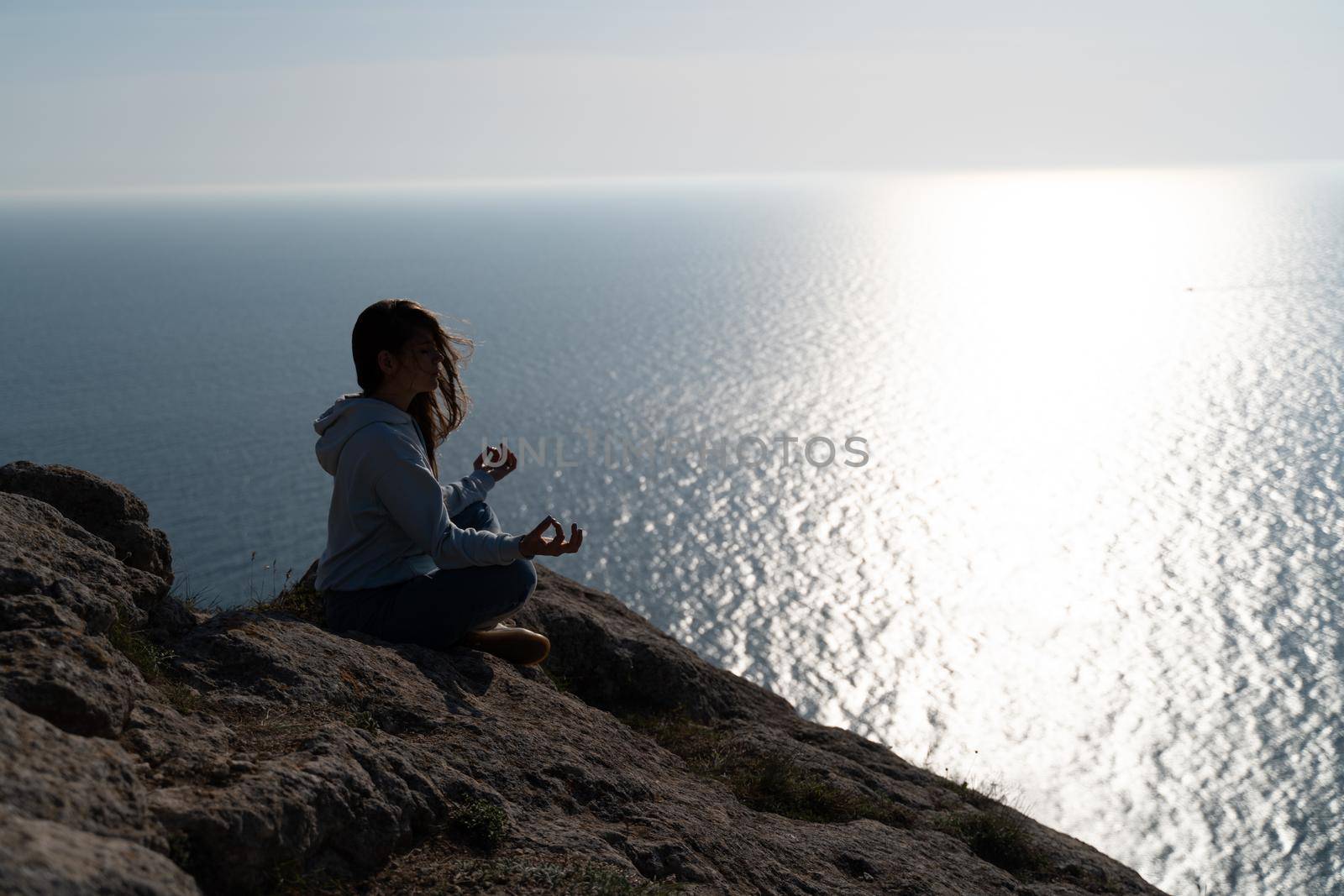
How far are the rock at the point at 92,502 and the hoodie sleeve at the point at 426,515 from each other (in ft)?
7.80

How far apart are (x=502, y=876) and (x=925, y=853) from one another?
448 cm

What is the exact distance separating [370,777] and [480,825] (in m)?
0.73

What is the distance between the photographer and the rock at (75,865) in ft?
11.2

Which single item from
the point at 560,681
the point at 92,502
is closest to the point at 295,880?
the point at 92,502

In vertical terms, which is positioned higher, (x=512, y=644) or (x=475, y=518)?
(x=475, y=518)

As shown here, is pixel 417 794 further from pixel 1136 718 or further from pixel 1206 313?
pixel 1206 313

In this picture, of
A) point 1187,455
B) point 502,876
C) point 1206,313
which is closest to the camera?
point 502,876

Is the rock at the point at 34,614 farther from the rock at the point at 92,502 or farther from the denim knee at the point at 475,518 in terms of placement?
the denim knee at the point at 475,518

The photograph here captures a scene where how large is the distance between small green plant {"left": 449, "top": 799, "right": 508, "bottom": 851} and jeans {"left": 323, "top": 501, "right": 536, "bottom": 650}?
7.76 feet

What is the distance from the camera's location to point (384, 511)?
792 centimetres

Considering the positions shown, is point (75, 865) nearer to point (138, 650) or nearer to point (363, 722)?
point (363, 722)

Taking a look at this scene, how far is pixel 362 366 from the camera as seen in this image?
798 cm

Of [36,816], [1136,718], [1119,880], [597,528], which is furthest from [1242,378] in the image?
[36,816]

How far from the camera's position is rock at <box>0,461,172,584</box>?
27.8 feet
